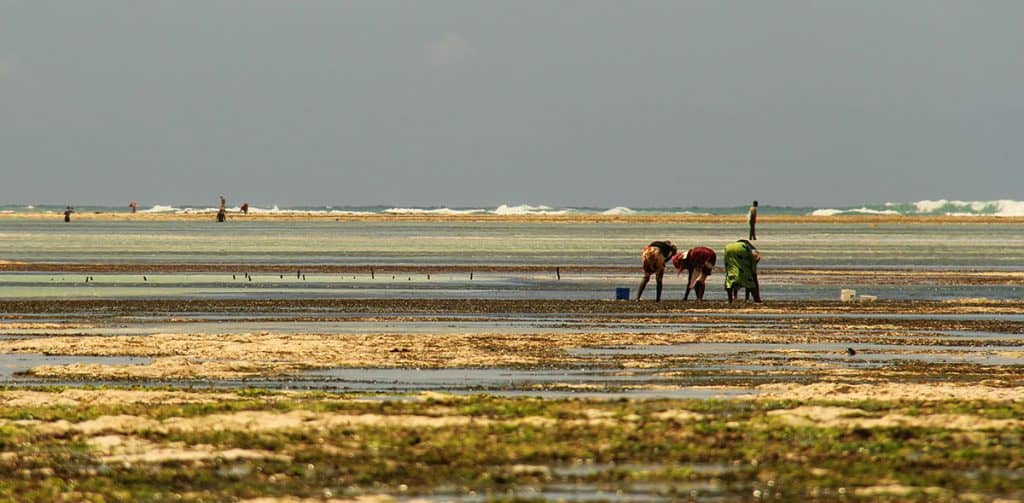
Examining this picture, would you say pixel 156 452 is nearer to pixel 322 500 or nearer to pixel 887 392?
pixel 322 500

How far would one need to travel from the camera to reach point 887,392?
2002 cm

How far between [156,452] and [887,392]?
920 cm

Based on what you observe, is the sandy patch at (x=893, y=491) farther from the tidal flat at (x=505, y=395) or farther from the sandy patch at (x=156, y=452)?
the sandy patch at (x=156, y=452)

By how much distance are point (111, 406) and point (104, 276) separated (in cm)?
3763

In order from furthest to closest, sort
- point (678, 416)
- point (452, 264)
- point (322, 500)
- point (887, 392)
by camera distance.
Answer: point (452, 264)
point (887, 392)
point (678, 416)
point (322, 500)

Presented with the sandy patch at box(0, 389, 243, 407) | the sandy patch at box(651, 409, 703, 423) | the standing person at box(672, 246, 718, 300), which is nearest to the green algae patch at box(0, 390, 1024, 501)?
the sandy patch at box(651, 409, 703, 423)

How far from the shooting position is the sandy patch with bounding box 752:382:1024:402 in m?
19.3

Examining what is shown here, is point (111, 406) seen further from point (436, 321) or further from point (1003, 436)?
point (436, 321)

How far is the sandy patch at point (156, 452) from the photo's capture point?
14.8 meters

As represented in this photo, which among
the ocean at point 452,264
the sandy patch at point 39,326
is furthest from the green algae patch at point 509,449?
the ocean at point 452,264

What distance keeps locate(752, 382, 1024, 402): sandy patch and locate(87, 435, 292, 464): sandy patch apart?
6716 millimetres

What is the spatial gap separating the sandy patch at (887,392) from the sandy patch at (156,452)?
6716 millimetres

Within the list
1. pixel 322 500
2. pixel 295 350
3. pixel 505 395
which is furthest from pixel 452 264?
pixel 322 500

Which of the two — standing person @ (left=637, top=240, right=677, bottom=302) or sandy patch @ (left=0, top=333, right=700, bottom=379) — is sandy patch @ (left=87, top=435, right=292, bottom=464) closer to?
sandy patch @ (left=0, top=333, right=700, bottom=379)
